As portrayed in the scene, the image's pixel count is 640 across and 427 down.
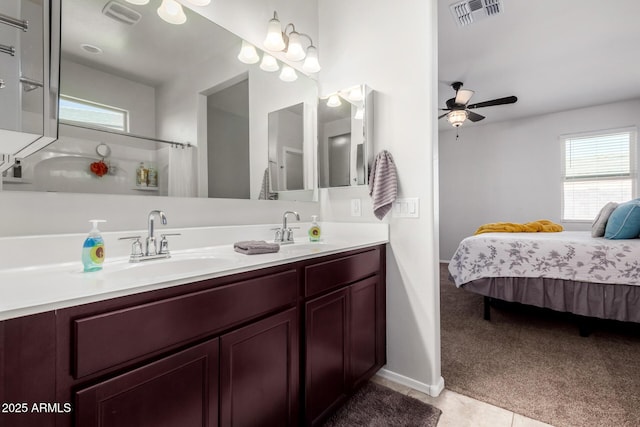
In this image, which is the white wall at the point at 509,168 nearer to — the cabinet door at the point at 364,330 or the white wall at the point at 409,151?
the white wall at the point at 409,151

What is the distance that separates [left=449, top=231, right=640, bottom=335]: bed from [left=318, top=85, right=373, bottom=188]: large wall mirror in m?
1.57

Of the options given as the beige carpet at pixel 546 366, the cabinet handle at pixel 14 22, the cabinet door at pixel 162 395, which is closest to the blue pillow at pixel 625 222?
the beige carpet at pixel 546 366

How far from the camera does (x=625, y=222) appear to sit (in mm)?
2422

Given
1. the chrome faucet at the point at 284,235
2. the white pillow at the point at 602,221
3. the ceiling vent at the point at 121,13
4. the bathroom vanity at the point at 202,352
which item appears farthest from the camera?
the white pillow at the point at 602,221

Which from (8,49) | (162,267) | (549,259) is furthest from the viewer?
(549,259)

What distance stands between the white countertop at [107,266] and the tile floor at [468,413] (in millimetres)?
921

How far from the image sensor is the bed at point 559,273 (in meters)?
2.27

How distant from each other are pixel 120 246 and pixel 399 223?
4.69 feet

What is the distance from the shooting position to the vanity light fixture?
6.22 feet

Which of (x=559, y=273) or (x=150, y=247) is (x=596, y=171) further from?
(x=150, y=247)

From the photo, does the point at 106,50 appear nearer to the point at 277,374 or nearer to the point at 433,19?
the point at 277,374

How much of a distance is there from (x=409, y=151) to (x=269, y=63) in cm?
106

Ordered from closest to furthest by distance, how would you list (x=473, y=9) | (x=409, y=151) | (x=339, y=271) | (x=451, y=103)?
(x=339, y=271) < (x=409, y=151) < (x=473, y=9) < (x=451, y=103)

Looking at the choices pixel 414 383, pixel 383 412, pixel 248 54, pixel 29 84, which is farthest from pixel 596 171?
pixel 29 84
